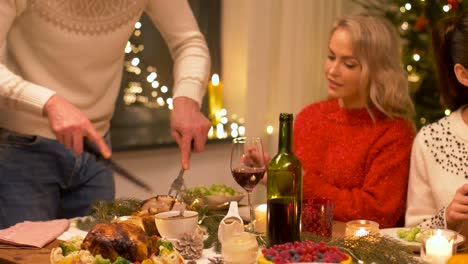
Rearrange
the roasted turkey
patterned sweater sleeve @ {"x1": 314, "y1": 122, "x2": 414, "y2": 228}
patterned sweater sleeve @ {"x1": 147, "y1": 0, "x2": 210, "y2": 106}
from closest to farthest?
1. the roasted turkey
2. patterned sweater sleeve @ {"x1": 147, "y1": 0, "x2": 210, "y2": 106}
3. patterned sweater sleeve @ {"x1": 314, "y1": 122, "x2": 414, "y2": 228}

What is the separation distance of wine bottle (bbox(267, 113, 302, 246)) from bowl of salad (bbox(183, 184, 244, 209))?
423mm

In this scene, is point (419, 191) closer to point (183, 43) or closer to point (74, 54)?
point (183, 43)

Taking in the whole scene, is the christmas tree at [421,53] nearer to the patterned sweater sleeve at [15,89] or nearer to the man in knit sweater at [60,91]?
the man in knit sweater at [60,91]

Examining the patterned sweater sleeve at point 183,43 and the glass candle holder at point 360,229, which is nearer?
the glass candle holder at point 360,229

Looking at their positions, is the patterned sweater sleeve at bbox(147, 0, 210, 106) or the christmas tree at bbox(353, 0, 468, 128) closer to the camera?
the patterned sweater sleeve at bbox(147, 0, 210, 106)

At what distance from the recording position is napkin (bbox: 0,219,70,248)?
→ 1621 mm

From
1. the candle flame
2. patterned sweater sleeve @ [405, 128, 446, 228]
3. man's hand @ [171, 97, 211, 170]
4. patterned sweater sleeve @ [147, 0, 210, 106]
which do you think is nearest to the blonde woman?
patterned sweater sleeve @ [405, 128, 446, 228]

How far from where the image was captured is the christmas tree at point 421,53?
352 centimetres

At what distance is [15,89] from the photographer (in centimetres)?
182

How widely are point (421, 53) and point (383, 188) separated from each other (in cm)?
133

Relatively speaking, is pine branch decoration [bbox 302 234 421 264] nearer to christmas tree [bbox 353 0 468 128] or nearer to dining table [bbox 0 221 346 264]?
dining table [bbox 0 221 346 264]

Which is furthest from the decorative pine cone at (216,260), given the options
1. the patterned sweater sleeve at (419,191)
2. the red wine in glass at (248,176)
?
the patterned sweater sleeve at (419,191)

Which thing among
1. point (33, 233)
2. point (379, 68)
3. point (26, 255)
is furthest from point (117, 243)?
point (379, 68)

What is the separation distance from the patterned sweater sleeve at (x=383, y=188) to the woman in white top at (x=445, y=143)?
0.10 m
